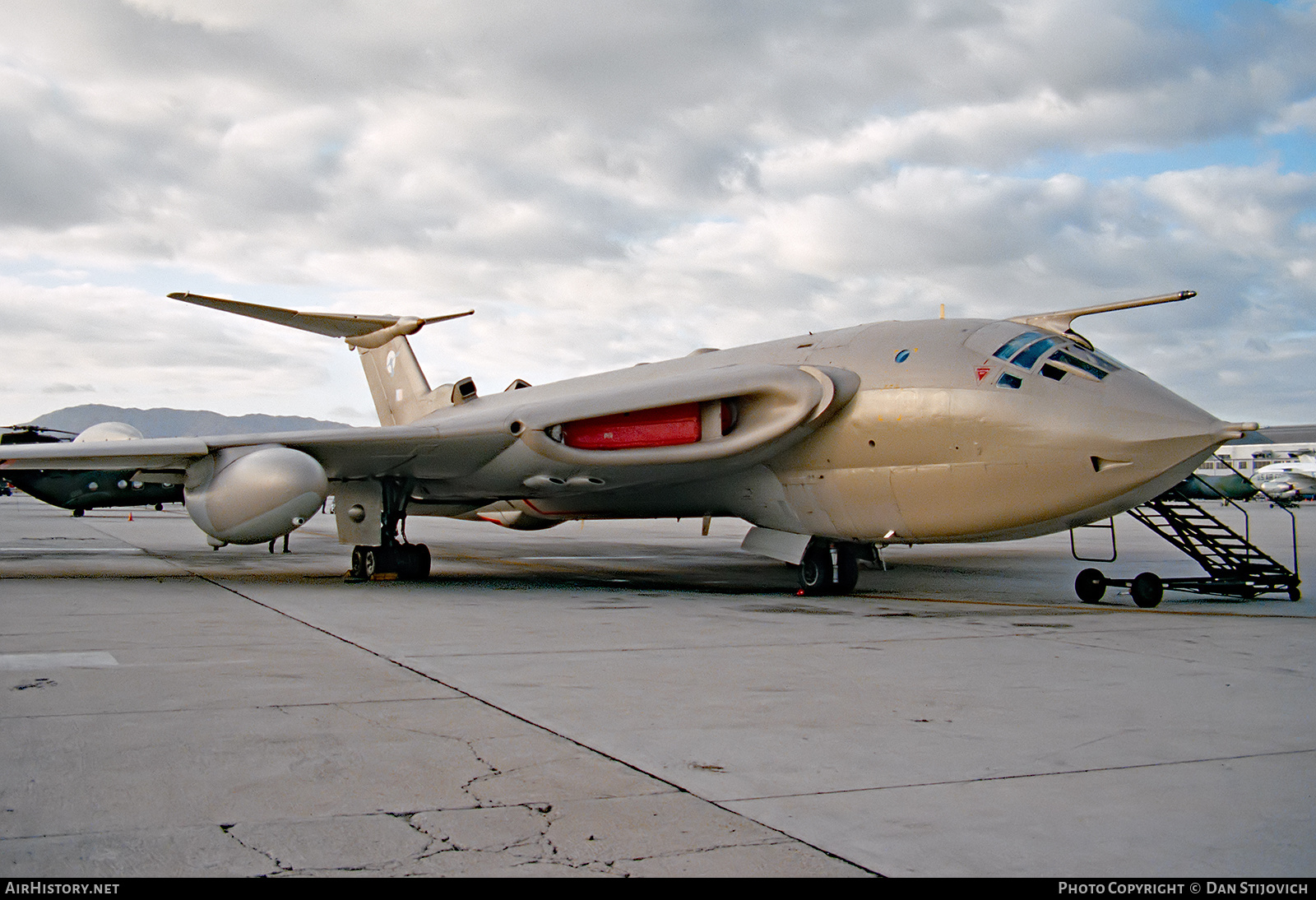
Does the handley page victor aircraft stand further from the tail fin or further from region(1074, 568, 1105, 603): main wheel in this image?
the tail fin

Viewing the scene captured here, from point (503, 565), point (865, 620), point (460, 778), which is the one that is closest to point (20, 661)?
point (460, 778)

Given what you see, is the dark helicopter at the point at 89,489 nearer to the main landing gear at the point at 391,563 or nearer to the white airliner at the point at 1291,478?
the main landing gear at the point at 391,563

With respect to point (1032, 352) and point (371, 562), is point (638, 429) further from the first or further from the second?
point (371, 562)

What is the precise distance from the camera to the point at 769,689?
6094 millimetres

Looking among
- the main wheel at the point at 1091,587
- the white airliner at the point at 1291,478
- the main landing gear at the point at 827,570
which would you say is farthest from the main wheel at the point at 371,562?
A: the white airliner at the point at 1291,478

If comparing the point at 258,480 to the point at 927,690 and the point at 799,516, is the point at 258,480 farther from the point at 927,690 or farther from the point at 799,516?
the point at 927,690

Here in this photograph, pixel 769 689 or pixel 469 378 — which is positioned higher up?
pixel 469 378

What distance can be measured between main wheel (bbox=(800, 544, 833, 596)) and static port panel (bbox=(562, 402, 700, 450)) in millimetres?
2314

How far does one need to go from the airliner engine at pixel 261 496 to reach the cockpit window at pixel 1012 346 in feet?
27.6

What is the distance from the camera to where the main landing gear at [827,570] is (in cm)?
1312

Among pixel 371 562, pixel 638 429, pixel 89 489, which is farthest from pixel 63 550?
pixel 638 429

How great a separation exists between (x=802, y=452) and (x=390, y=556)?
663 cm
